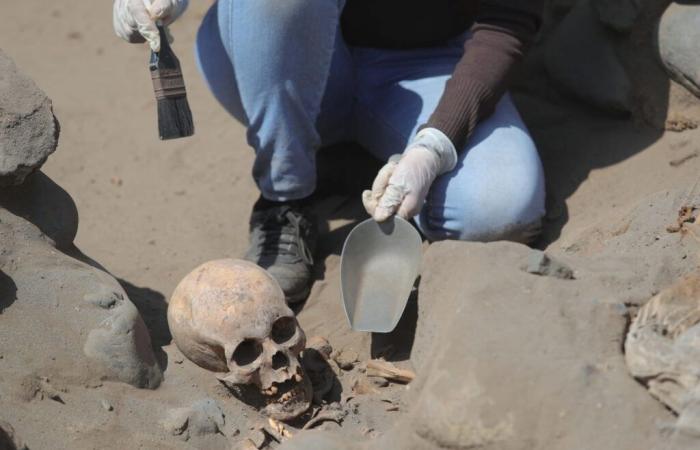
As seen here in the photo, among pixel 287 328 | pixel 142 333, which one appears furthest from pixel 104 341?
pixel 287 328

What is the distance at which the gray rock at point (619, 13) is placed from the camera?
313cm

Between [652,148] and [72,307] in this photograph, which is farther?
[652,148]

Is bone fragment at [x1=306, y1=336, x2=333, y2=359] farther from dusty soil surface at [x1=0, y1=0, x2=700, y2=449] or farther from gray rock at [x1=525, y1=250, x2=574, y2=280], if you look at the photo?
gray rock at [x1=525, y1=250, x2=574, y2=280]

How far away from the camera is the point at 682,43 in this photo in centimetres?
296

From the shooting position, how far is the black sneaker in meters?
2.79

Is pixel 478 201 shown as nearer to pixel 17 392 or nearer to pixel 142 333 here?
pixel 142 333

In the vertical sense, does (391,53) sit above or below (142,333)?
above

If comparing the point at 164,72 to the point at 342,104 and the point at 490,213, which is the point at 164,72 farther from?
the point at 490,213

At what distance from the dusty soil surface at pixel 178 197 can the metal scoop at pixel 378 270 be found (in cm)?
11

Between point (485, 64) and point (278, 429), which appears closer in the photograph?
point (278, 429)

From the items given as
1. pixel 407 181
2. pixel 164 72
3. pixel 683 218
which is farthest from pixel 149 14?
pixel 683 218

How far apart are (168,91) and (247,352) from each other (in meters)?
0.70

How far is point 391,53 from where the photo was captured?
9.92 ft

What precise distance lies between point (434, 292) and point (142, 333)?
2.38 feet
